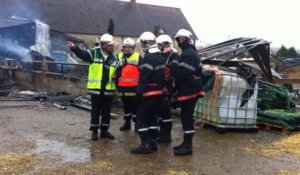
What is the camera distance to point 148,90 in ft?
22.1

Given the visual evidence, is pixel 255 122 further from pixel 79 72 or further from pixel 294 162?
pixel 79 72

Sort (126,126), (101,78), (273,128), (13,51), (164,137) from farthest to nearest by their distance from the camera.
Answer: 1. (13,51)
2. (273,128)
3. (126,126)
4. (164,137)
5. (101,78)

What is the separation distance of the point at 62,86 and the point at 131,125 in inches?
198

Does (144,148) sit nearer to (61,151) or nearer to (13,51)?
(61,151)

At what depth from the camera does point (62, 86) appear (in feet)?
43.5

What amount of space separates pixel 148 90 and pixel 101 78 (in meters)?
1.10

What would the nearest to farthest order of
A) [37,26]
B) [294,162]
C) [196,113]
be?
[294,162]
[196,113]
[37,26]

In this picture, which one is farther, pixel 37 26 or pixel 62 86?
pixel 37 26

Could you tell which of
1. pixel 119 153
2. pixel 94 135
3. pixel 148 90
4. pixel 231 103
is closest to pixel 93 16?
pixel 231 103

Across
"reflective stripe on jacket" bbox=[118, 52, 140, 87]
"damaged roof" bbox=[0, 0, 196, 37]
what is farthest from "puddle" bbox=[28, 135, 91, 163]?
"damaged roof" bbox=[0, 0, 196, 37]

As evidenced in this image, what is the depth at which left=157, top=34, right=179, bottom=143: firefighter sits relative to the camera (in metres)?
7.16

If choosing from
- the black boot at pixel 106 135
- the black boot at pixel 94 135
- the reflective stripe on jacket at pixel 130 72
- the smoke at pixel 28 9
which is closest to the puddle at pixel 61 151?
the black boot at pixel 94 135

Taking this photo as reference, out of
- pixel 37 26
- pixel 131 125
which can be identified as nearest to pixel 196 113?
pixel 131 125

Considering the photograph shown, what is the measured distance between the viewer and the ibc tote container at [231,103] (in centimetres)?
859
